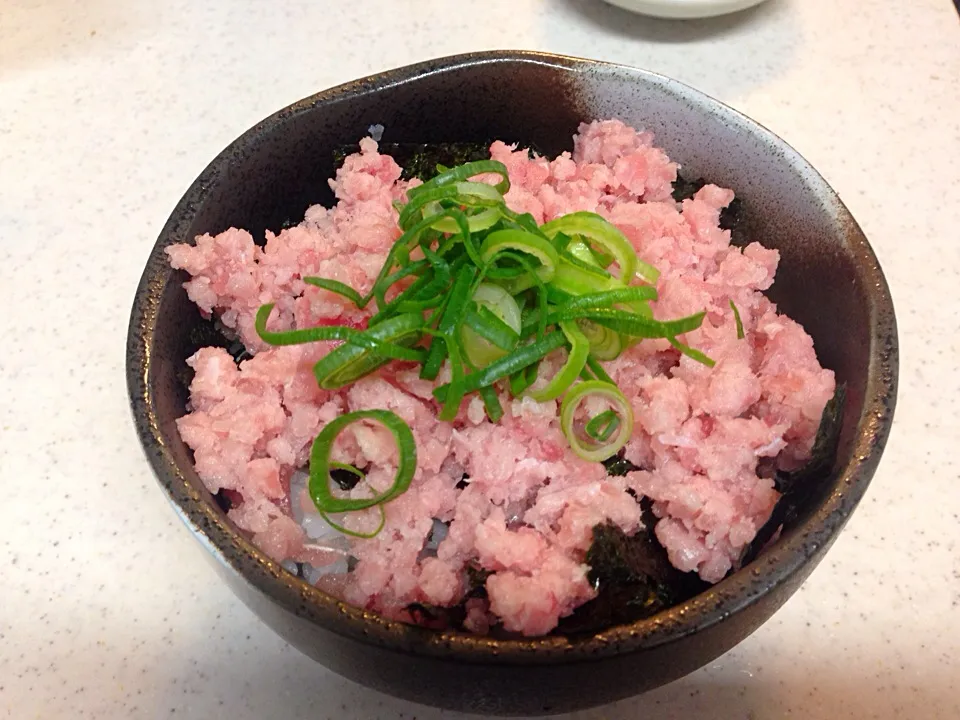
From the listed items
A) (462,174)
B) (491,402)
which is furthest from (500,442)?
(462,174)

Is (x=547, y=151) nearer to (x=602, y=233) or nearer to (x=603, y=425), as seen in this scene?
(x=602, y=233)

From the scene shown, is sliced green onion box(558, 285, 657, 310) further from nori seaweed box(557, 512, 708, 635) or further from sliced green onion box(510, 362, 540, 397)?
nori seaweed box(557, 512, 708, 635)

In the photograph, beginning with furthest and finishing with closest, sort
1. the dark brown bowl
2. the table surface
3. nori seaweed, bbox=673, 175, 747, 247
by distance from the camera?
nori seaweed, bbox=673, 175, 747, 247 < the table surface < the dark brown bowl

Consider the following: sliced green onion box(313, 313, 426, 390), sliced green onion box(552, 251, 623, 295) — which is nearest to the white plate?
sliced green onion box(552, 251, 623, 295)

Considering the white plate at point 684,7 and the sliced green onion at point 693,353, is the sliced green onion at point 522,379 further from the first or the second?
the white plate at point 684,7

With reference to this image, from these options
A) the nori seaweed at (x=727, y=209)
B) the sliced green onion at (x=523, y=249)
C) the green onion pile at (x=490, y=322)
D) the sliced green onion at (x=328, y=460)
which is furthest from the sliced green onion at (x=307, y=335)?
the nori seaweed at (x=727, y=209)

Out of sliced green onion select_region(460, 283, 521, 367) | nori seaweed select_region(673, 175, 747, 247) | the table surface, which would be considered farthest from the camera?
nori seaweed select_region(673, 175, 747, 247)

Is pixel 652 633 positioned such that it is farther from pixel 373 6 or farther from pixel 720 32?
pixel 373 6
